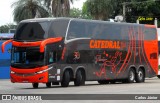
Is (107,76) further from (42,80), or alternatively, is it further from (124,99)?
(124,99)

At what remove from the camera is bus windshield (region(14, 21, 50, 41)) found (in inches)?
1195

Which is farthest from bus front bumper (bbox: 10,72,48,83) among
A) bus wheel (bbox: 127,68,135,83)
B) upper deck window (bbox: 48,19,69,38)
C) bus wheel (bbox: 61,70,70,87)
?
bus wheel (bbox: 127,68,135,83)

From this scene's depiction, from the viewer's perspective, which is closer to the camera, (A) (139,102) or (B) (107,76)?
(A) (139,102)

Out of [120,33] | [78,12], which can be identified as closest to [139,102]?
[120,33]

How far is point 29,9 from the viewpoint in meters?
57.4

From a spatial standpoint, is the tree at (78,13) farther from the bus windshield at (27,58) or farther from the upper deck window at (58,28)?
the bus windshield at (27,58)

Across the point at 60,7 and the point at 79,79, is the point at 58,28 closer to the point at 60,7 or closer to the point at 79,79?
the point at 79,79

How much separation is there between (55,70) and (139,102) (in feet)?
40.6

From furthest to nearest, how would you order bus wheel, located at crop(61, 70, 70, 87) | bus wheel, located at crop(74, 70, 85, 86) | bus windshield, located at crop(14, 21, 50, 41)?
bus wheel, located at crop(74, 70, 85, 86), bus wheel, located at crop(61, 70, 70, 87), bus windshield, located at crop(14, 21, 50, 41)

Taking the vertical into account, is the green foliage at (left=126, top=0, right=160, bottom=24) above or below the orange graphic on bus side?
above

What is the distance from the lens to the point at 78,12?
134250 mm

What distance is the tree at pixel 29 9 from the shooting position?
56.9 meters

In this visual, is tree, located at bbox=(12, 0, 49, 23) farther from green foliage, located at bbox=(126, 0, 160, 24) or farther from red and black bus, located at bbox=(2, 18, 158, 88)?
green foliage, located at bbox=(126, 0, 160, 24)

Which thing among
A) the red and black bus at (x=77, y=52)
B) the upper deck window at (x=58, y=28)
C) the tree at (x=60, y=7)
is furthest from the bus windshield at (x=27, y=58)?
the tree at (x=60, y=7)
